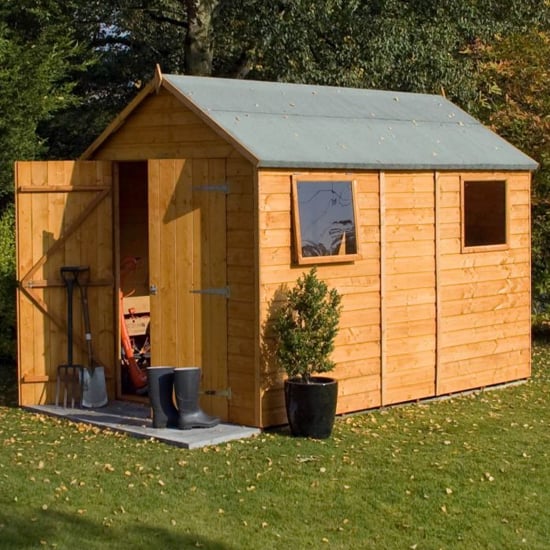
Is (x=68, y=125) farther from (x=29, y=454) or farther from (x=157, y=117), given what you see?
(x=29, y=454)

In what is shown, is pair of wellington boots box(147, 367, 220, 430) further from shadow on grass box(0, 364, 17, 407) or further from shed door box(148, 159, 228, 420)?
shadow on grass box(0, 364, 17, 407)

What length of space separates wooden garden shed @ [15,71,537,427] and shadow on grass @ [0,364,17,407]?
0.60 metres

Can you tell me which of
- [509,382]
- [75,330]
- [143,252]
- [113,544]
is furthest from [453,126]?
[113,544]

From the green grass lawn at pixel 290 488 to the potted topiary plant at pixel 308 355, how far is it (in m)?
0.21

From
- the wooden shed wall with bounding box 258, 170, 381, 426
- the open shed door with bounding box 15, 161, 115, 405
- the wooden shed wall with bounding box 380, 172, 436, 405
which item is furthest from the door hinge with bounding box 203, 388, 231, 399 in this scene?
the wooden shed wall with bounding box 380, 172, 436, 405

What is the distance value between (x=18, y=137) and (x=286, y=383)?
751 centimetres

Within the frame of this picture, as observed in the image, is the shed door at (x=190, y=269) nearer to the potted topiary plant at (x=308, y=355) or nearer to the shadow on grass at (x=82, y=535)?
the potted topiary plant at (x=308, y=355)

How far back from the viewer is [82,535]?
741 cm

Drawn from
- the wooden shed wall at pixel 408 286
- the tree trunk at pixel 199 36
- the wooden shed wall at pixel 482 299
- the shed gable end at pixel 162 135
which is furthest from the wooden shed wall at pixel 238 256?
the tree trunk at pixel 199 36

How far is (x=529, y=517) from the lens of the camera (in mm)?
7961

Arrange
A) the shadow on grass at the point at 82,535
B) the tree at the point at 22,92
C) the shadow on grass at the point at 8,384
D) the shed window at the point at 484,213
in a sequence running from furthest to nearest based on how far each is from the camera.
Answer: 1. the tree at the point at 22,92
2. the shed window at the point at 484,213
3. the shadow on grass at the point at 8,384
4. the shadow on grass at the point at 82,535

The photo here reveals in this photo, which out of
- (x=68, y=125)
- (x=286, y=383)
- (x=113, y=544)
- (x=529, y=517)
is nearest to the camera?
(x=113, y=544)

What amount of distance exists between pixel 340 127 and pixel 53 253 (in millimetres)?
3190

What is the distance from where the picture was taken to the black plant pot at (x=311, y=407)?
1020 cm
